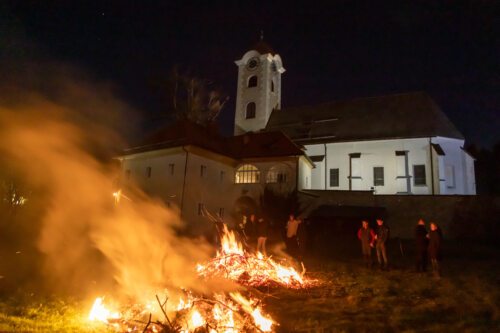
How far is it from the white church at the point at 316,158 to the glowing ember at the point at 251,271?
14121mm

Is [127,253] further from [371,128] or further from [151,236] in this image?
[371,128]

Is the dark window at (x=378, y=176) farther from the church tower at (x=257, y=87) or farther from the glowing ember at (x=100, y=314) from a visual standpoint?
the glowing ember at (x=100, y=314)

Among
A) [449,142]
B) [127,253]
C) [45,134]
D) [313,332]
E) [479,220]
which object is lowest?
[313,332]

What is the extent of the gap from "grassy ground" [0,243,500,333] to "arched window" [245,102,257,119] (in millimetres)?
32547

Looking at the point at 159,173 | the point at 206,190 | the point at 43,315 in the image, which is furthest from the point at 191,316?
the point at 159,173

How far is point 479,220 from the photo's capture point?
66.8 feet

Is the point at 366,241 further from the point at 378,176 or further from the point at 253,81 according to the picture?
the point at 253,81

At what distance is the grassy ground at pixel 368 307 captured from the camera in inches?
235

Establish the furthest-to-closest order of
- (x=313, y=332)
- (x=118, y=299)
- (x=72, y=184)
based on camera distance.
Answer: (x=72, y=184) → (x=118, y=299) → (x=313, y=332)

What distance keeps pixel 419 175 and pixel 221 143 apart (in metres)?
17.0

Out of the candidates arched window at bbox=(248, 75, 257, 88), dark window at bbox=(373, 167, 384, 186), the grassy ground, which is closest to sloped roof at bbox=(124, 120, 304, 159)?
dark window at bbox=(373, 167, 384, 186)

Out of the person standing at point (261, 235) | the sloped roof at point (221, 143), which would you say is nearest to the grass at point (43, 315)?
the person standing at point (261, 235)

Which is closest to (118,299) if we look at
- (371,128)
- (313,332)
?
(313,332)

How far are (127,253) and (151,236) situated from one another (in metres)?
1.35
